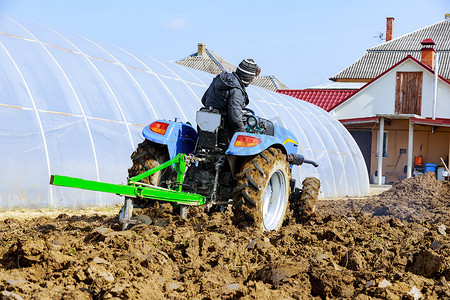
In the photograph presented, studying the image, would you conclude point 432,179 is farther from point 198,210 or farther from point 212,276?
point 212,276

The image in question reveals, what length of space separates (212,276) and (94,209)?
598 centimetres

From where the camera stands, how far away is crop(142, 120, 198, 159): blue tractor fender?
6.99m

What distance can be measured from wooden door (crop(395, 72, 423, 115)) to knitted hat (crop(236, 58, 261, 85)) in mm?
21583

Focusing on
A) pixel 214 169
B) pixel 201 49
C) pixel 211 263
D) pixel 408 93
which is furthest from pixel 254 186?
pixel 201 49

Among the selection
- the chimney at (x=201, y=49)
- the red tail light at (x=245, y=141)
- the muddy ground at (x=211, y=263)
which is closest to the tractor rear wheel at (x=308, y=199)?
the muddy ground at (x=211, y=263)

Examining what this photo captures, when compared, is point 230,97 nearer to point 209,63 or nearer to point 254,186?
point 254,186

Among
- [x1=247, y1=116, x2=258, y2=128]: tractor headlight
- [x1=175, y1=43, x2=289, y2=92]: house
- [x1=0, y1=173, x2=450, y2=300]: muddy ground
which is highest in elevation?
[x1=175, y1=43, x2=289, y2=92]: house

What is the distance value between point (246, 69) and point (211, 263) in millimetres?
2965

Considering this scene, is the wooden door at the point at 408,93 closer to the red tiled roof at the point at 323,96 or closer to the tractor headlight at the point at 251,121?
the red tiled roof at the point at 323,96

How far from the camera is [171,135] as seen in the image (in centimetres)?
706

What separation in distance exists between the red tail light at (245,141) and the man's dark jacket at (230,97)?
1.01ft

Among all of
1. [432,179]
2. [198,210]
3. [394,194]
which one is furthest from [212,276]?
[432,179]

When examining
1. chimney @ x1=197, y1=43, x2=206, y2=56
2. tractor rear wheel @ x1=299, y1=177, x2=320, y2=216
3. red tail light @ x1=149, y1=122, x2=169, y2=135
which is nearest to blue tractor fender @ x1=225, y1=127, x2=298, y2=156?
red tail light @ x1=149, y1=122, x2=169, y2=135

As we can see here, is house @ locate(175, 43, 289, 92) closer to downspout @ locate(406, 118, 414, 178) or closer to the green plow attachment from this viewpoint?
downspout @ locate(406, 118, 414, 178)
